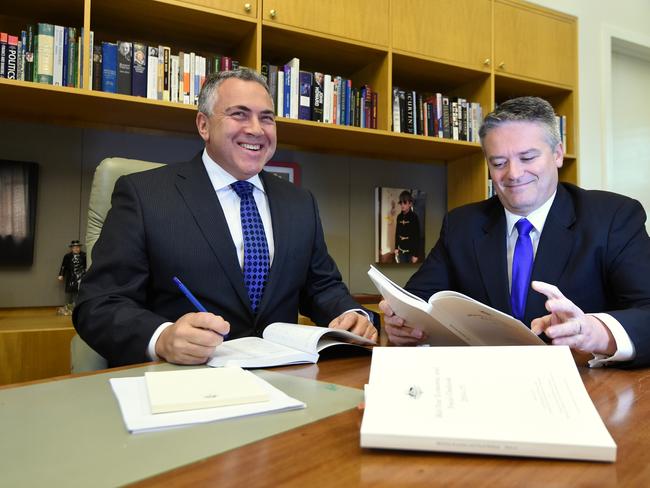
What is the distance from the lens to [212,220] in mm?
1409

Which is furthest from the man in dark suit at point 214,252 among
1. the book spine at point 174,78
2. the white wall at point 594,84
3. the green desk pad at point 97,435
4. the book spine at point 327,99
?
the white wall at point 594,84

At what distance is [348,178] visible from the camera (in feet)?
9.50

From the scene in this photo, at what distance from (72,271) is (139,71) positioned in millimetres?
892

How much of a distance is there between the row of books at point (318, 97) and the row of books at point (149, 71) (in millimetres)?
301

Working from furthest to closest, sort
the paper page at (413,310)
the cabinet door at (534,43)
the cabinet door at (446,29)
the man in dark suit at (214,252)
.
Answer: the cabinet door at (534,43) → the cabinet door at (446,29) → the man in dark suit at (214,252) → the paper page at (413,310)

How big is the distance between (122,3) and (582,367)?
6.90 feet

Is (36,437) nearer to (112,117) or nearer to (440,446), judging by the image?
(440,446)

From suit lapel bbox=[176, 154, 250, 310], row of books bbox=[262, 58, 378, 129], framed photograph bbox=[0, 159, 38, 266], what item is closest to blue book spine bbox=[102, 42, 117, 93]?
framed photograph bbox=[0, 159, 38, 266]

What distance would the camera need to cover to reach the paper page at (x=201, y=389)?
0.64m

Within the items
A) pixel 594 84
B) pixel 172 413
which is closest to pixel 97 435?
pixel 172 413

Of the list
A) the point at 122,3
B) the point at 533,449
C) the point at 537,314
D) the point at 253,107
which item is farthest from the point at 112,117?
the point at 533,449

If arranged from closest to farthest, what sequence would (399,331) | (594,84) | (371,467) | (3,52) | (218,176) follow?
1. (371,467)
2. (399,331)
3. (218,176)
4. (3,52)
5. (594,84)

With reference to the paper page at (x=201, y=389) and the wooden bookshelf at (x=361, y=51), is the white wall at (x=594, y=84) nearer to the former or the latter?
the wooden bookshelf at (x=361, y=51)

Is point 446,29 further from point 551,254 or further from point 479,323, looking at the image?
point 479,323
